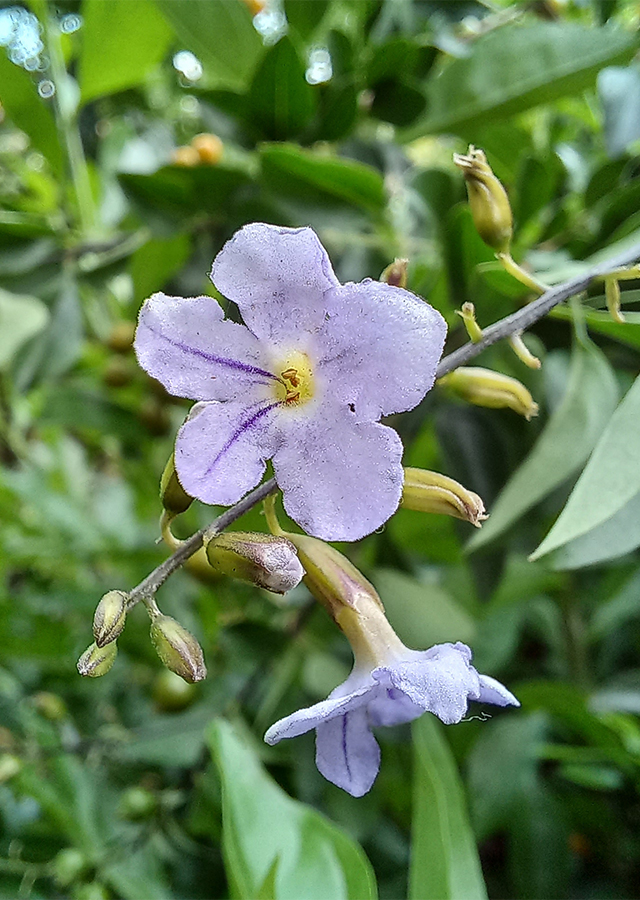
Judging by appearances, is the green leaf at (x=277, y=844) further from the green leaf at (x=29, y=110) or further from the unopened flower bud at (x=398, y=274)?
the green leaf at (x=29, y=110)

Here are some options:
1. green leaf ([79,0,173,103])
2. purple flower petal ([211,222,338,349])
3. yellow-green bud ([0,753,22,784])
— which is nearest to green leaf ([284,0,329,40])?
green leaf ([79,0,173,103])

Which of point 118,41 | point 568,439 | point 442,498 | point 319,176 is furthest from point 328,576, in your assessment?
point 118,41

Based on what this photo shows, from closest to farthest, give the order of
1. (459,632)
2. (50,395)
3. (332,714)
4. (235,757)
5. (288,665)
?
(332,714)
(235,757)
(459,632)
(288,665)
(50,395)

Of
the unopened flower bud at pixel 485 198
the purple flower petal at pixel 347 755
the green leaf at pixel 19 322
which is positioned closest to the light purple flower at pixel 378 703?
the purple flower petal at pixel 347 755

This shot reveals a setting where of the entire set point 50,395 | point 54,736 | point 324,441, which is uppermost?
point 324,441

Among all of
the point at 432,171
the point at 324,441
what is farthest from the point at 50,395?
the point at 324,441

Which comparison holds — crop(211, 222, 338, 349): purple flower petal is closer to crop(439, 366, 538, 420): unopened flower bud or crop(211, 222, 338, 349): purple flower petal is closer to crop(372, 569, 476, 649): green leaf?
crop(439, 366, 538, 420): unopened flower bud

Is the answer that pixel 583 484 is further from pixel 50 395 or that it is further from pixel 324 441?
pixel 50 395
